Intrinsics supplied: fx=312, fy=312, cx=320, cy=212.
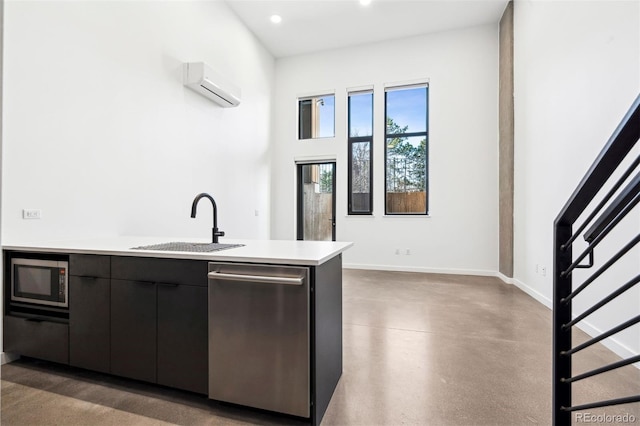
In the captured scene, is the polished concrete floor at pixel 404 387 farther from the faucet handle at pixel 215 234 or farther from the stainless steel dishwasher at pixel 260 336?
the faucet handle at pixel 215 234

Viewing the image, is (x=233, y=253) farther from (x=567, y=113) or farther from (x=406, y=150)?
(x=406, y=150)

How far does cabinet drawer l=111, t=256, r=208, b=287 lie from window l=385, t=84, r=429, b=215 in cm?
468

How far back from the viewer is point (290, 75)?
651cm

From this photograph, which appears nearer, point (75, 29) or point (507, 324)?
point (75, 29)

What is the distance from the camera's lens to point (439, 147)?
559cm

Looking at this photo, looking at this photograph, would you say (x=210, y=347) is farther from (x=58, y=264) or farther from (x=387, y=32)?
(x=387, y=32)

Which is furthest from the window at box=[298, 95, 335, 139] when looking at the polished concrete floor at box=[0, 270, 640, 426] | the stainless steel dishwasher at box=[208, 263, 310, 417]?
the stainless steel dishwasher at box=[208, 263, 310, 417]

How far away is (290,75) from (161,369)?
19.8ft

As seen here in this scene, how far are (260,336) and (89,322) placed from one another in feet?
3.97

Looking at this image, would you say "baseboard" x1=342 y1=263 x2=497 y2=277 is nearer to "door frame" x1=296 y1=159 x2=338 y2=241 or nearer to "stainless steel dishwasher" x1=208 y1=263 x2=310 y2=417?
"door frame" x1=296 y1=159 x2=338 y2=241

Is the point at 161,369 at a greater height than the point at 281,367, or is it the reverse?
the point at 281,367

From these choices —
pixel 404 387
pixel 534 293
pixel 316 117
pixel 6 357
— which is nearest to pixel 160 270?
pixel 6 357

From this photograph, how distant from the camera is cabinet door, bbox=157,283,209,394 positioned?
1717 millimetres

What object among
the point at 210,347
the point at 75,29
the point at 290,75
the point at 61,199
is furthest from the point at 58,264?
the point at 290,75
